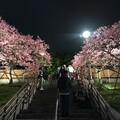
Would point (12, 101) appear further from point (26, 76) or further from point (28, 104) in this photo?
point (26, 76)

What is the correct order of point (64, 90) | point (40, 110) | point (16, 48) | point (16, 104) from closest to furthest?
1. point (64, 90)
2. point (16, 104)
3. point (40, 110)
4. point (16, 48)

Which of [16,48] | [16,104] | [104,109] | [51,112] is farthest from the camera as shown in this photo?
[16,48]

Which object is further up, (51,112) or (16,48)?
(16,48)

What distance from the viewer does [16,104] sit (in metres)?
14.8

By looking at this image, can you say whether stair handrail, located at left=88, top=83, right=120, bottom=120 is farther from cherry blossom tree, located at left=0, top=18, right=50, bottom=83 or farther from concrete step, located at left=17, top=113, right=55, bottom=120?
cherry blossom tree, located at left=0, top=18, right=50, bottom=83

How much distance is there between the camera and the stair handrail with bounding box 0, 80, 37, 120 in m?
12.3

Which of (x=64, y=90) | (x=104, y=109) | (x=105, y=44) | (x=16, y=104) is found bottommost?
(x=104, y=109)

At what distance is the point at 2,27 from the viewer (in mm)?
33219

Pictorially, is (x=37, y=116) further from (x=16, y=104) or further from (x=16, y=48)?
(x=16, y=48)

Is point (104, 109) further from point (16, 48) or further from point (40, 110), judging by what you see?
point (16, 48)

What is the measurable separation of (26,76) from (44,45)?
7.29m

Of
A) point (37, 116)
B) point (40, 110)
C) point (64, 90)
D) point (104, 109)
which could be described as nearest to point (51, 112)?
point (40, 110)

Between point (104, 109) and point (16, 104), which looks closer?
point (104, 109)

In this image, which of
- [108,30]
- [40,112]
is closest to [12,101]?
[40,112]
